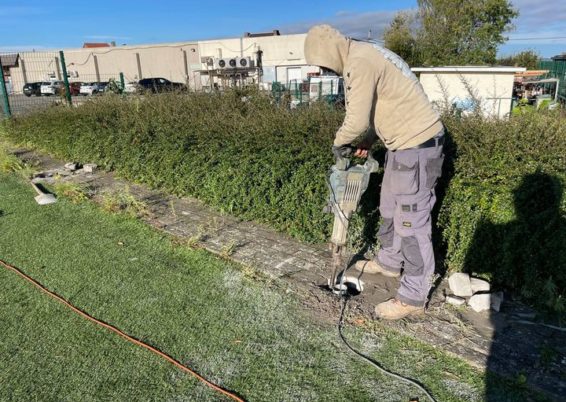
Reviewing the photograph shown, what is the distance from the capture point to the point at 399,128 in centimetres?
282

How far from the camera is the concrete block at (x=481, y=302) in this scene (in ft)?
9.82

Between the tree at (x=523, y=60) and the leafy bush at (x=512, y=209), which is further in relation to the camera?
the tree at (x=523, y=60)

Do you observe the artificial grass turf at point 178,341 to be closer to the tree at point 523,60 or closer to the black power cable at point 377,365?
the black power cable at point 377,365

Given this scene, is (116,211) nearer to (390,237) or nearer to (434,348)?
(390,237)

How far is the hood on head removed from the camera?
2.72m

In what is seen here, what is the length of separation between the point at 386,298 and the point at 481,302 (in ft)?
2.13

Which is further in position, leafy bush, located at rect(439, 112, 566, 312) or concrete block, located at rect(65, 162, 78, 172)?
concrete block, located at rect(65, 162, 78, 172)

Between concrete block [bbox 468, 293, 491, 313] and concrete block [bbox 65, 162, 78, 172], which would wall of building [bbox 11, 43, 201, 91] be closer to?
concrete block [bbox 65, 162, 78, 172]

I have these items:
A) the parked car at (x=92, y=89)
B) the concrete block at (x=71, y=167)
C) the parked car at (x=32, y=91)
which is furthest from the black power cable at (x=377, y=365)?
the parked car at (x=32, y=91)

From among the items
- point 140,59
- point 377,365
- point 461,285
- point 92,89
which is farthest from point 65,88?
point 140,59

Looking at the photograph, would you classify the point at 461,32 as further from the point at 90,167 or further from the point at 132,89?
the point at 90,167

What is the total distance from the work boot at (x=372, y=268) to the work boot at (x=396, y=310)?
0.53m

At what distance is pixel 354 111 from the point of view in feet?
8.75

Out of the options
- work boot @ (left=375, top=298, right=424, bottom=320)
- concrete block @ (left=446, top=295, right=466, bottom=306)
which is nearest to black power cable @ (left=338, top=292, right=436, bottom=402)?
work boot @ (left=375, top=298, right=424, bottom=320)
